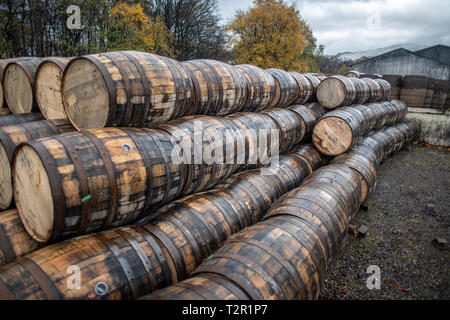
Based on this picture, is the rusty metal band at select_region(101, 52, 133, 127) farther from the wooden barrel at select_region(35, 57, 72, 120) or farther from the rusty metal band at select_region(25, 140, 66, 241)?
the wooden barrel at select_region(35, 57, 72, 120)

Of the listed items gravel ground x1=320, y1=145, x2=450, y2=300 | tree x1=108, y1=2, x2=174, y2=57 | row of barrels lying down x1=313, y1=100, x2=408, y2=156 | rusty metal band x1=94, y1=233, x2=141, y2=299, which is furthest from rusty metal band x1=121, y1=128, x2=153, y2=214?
tree x1=108, y1=2, x2=174, y2=57

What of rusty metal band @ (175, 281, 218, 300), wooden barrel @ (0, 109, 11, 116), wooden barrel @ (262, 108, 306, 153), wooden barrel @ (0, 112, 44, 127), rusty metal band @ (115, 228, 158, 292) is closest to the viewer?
rusty metal band @ (175, 281, 218, 300)

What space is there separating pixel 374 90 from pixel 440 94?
5.31m

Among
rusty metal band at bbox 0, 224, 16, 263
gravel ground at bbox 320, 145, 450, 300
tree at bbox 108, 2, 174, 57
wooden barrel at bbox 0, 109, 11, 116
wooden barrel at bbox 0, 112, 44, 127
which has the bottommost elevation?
gravel ground at bbox 320, 145, 450, 300

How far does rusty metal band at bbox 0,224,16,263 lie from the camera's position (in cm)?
251

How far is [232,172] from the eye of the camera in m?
4.29

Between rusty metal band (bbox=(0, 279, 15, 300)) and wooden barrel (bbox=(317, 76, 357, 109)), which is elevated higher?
wooden barrel (bbox=(317, 76, 357, 109))

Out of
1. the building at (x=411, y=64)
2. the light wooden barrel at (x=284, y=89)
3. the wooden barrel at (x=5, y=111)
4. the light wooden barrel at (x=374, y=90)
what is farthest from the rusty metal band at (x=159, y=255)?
the building at (x=411, y=64)

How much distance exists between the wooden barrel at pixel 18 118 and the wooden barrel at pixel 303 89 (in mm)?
5526

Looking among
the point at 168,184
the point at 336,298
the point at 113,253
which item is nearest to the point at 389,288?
the point at 336,298

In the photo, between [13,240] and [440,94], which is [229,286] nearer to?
[13,240]

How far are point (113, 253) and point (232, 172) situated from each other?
220 centimetres

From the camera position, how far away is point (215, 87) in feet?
13.6
